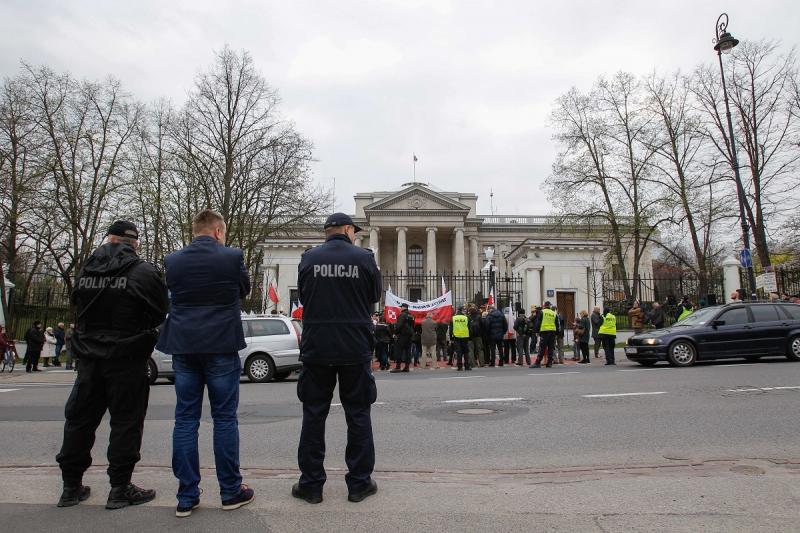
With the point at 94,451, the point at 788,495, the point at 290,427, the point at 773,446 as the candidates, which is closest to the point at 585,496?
the point at 788,495

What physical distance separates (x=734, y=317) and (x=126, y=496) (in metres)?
14.9

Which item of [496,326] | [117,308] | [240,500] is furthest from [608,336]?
[117,308]

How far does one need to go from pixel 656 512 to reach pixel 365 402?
197 cm

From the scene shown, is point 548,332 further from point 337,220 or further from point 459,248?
point 459,248

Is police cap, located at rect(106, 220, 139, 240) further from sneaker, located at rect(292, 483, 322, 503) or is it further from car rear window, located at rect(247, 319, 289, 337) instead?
car rear window, located at rect(247, 319, 289, 337)

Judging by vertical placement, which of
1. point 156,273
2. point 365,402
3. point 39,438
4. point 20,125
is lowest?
point 39,438

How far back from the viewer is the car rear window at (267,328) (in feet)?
44.6

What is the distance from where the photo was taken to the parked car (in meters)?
13.3

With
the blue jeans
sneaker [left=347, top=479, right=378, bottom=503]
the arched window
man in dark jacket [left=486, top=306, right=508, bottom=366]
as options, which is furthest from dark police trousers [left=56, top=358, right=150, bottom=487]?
the arched window

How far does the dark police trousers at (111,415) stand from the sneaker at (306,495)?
1133mm

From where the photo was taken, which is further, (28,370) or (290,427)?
(28,370)

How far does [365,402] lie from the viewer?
3887 mm

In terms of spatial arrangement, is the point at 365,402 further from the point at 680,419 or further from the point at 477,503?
the point at 680,419

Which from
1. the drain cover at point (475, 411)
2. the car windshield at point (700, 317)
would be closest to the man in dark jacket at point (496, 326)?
the car windshield at point (700, 317)
